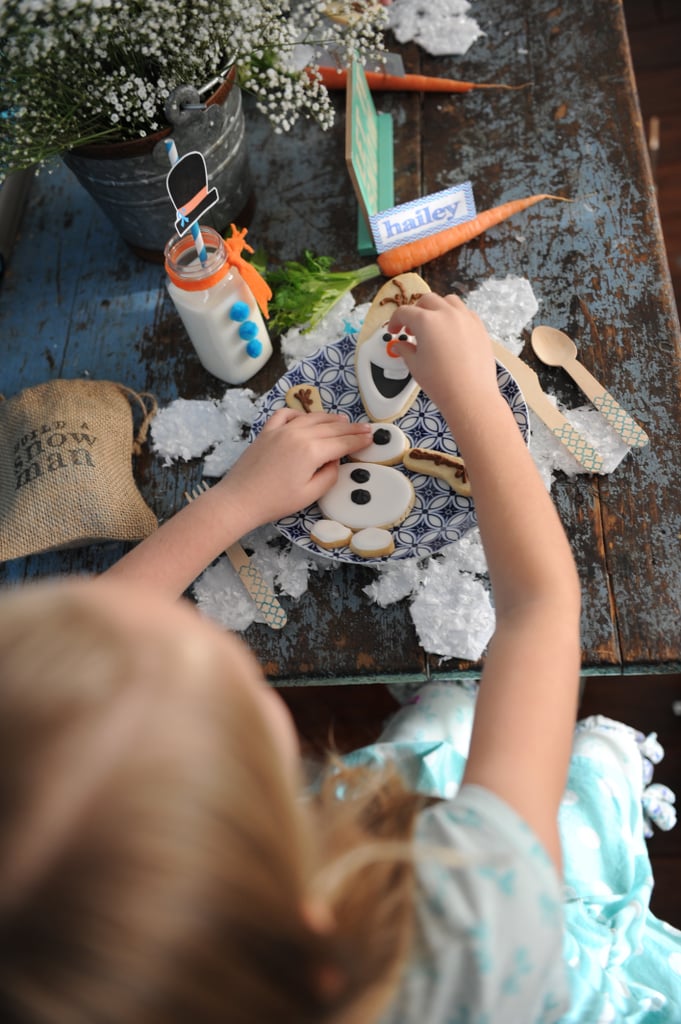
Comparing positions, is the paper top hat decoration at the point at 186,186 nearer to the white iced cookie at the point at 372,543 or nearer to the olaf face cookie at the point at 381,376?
the olaf face cookie at the point at 381,376

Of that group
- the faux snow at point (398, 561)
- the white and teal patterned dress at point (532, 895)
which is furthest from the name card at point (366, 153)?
the white and teal patterned dress at point (532, 895)

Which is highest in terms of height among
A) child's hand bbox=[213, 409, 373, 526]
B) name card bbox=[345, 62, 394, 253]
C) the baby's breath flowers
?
the baby's breath flowers

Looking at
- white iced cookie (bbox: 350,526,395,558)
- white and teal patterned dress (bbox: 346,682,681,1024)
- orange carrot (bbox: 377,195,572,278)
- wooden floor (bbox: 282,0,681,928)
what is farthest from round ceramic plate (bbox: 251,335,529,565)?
wooden floor (bbox: 282,0,681,928)

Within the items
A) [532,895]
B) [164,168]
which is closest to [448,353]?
[164,168]

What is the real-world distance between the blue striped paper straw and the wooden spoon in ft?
1.32

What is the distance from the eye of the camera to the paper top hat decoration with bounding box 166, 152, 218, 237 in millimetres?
861

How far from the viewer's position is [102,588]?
503 mm

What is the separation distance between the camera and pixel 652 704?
1.45 meters

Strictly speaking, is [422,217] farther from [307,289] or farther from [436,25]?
[436,25]

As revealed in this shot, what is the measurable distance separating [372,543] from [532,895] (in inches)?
15.0

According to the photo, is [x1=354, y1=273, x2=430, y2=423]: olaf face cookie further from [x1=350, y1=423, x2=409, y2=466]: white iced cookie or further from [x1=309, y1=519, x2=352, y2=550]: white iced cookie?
[x1=309, y1=519, x2=352, y2=550]: white iced cookie

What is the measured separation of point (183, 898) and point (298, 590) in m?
0.49

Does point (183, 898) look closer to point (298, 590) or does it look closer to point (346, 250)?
point (298, 590)

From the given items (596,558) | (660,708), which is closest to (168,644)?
(596,558)
